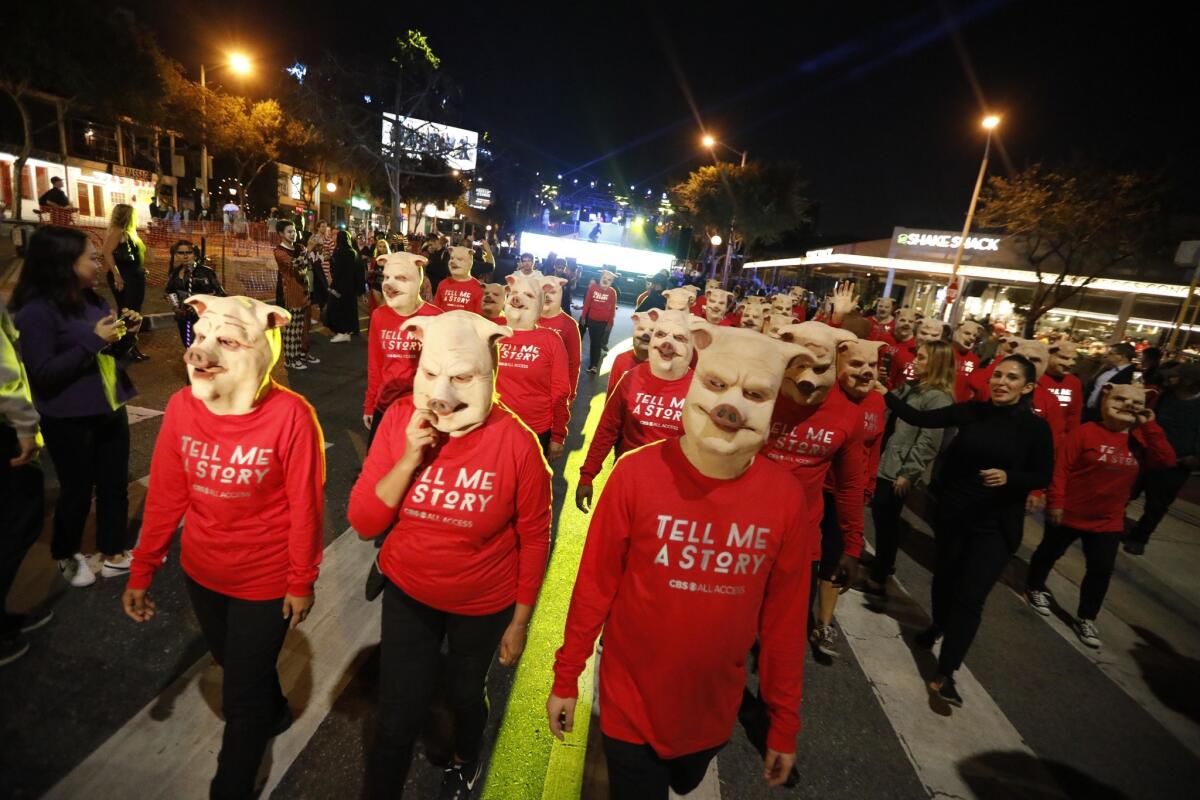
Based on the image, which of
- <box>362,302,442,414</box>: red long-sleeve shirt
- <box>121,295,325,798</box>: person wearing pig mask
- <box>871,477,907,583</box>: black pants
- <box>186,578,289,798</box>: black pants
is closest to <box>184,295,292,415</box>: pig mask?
<box>121,295,325,798</box>: person wearing pig mask

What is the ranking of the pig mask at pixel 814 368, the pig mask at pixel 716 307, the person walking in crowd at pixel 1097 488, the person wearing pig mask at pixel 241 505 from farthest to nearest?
1. the pig mask at pixel 716 307
2. the person walking in crowd at pixel 1097 488
3. the pig mask at pixel 814 368
4. the person wearing pig mask at pixel 241 505

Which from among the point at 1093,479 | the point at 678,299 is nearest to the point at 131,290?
the point at 678,299

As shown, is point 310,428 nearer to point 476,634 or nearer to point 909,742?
point 476,634

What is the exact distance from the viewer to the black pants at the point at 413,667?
2334 millimetres

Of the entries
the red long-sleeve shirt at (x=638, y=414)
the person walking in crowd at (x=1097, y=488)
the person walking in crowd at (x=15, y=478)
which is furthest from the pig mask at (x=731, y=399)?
the person walking in crowd at (x=1097, y=488)

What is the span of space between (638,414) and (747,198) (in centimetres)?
4078

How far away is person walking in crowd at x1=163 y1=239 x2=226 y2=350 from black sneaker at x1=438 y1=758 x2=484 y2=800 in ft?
14.9

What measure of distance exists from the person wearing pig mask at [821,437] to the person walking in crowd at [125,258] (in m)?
8.11

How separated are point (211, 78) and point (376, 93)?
13.0 metres

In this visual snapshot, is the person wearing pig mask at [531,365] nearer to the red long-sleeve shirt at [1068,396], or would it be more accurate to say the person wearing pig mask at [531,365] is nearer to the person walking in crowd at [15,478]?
the person walking in crowd at [15,478]

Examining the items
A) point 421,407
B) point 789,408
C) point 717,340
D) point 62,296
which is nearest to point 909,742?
point 789,408

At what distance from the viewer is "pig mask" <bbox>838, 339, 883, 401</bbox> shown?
3.69 metres

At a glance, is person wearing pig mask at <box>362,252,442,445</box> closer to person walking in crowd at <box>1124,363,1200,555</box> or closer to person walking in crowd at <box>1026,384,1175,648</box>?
person walking in crowd at <box>1026,384,1175,648</box>

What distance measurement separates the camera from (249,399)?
235 cm
